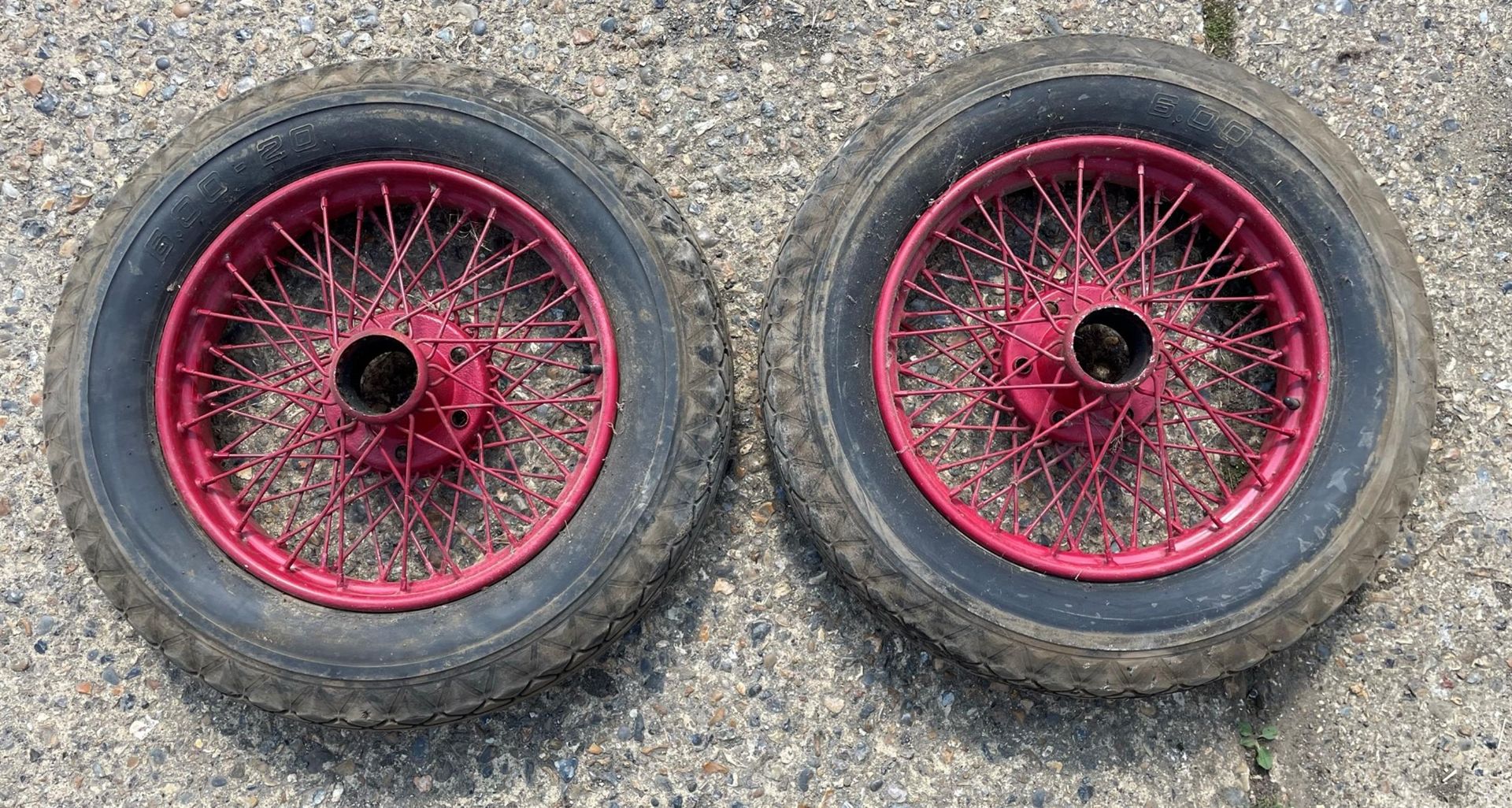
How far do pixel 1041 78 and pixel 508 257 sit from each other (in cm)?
162

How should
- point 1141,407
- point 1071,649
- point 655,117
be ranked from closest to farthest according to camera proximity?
1. point 1071,649
2. point 1141,407
3. point 655,117

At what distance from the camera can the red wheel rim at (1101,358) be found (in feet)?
8.00

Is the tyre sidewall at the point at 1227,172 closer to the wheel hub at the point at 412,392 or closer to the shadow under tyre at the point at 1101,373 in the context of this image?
the shadow under tyre at the point at 1101,373

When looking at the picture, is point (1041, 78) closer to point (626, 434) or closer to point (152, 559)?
point (626, 434)

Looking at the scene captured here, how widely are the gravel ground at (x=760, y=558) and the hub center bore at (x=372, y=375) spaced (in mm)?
994

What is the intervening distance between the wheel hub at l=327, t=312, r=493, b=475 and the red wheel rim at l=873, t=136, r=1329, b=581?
1.22 m

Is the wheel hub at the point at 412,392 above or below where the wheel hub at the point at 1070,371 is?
below

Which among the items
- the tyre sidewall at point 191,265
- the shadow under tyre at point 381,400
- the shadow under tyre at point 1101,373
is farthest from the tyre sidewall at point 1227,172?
the tyre sidewall at point 191,265

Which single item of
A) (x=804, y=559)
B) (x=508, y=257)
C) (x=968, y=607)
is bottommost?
(x=968, y=607)

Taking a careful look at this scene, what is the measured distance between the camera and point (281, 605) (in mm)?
2422

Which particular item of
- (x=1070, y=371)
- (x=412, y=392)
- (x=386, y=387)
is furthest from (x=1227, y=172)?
(x=386, y=387)

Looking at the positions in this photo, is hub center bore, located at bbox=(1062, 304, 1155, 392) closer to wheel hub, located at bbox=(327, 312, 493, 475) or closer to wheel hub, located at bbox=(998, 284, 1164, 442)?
wheel hub, located at bbox=(998, 284, 1164, 442)

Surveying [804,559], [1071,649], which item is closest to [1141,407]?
[1071,649]

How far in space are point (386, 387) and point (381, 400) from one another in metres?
0.05
